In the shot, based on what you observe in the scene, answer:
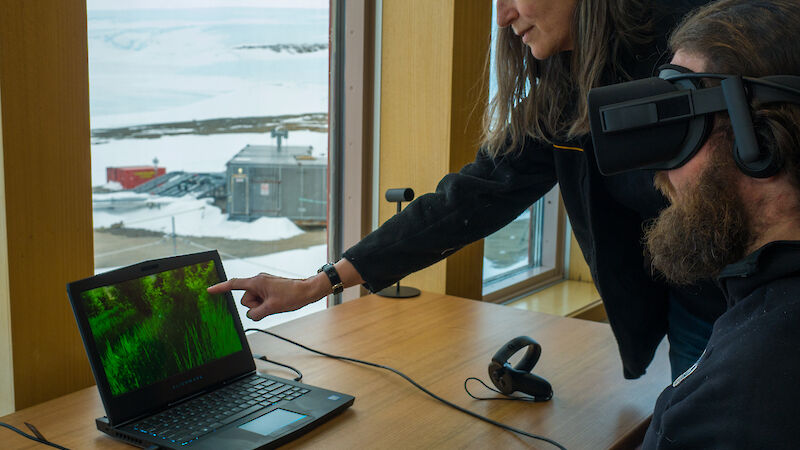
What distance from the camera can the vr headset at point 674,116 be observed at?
75 cm

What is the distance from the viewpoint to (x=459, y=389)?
4.53 ft

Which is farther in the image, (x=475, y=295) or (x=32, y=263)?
(x=475, y=295)

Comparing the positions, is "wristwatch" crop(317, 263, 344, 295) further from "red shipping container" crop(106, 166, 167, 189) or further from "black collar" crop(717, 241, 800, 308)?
"black collar" crop(717, 241, 800, 308)

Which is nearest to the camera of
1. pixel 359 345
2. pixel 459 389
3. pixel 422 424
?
pixel 422 424

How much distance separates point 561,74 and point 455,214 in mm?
340

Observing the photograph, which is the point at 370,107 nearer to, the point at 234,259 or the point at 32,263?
the point at 234,259

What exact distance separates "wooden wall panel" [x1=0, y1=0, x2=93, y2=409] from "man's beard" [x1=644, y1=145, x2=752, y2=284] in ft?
3.15

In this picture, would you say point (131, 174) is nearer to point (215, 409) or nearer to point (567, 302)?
point (215, 409)

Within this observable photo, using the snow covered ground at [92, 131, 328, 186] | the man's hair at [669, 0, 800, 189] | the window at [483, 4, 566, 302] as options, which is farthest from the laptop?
the window at [483, 4, 566, 302]

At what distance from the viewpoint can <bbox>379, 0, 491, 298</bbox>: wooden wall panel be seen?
2.07 meters

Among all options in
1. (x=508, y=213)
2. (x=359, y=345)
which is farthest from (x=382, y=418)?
(x=508, y=213)

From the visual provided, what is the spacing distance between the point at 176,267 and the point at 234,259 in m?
0.61

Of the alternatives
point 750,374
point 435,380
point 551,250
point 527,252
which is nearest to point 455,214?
point 435,380

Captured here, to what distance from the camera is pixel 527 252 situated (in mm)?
3314
